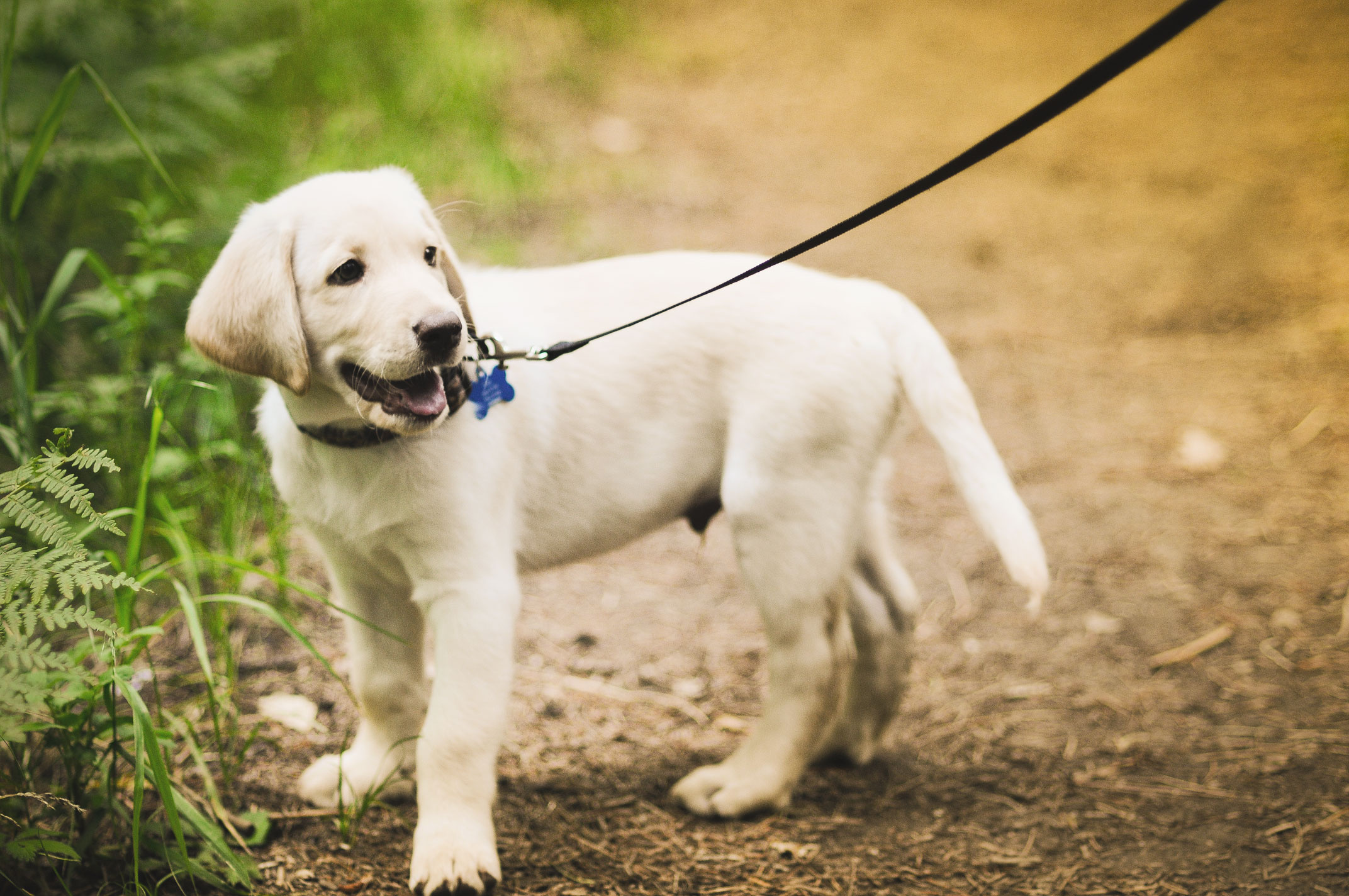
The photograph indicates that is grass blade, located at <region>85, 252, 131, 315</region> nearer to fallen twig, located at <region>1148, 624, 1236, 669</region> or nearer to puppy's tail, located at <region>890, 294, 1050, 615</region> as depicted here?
puppy's tail, located at <region>890, 294, 1050, 615</region>

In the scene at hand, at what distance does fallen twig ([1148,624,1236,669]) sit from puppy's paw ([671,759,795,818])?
1378 mm

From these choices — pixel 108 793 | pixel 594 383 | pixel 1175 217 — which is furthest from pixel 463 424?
pixel 1175 217

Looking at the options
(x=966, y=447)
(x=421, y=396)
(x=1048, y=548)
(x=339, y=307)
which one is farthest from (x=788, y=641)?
(x=1048, y=548)

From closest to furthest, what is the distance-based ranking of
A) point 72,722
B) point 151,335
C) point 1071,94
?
point 1071,94 → point 72,722 → point 151,335

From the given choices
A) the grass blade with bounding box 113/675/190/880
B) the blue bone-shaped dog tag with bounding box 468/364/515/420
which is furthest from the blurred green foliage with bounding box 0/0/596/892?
the blue bone-shaped dog tag with bounding box 468/364/515/420

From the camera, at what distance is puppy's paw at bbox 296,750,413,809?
7.75 feet

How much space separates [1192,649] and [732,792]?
→ 166 centimetres

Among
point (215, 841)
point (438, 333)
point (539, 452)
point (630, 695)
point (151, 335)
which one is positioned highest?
point (438, 333)

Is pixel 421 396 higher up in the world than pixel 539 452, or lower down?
higher up

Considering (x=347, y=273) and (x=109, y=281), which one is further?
(x=109, y=281)

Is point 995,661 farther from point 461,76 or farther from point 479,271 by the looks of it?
point 461,76

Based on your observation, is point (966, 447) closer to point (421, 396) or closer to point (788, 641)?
point (788, 641)

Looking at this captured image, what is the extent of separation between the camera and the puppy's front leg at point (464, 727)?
2061 millimetres

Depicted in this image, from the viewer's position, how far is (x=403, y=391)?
6.56 feet
